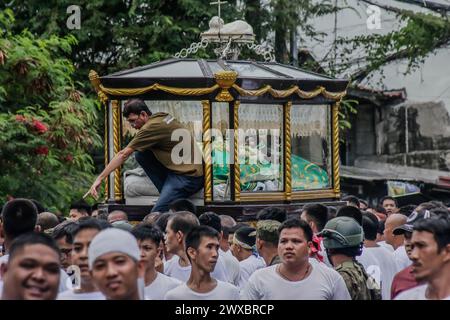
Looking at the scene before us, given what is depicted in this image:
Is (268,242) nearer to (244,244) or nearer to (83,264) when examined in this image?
(244,244)

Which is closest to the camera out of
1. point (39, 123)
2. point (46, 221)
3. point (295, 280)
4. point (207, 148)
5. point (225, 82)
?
point (295, 280)

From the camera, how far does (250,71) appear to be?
50.8ft

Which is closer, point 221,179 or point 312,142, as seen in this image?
point 221,179

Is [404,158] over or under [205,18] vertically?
under

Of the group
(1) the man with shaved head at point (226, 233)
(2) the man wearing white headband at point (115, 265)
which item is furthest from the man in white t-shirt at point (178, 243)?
(2) the man wearing white headband at point (115, 265)

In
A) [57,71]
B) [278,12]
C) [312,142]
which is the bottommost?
[312,142]

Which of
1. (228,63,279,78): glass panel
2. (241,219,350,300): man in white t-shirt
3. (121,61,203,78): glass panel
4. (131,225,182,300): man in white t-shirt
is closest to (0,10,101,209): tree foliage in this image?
(121,61,203,78): glass panel

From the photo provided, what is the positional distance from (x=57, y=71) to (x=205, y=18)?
18.2ft

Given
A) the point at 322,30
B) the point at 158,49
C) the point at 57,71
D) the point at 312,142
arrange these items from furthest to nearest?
the point at 322,30 < the point at 158,49 < the point at 57,71 < the point at 312,142

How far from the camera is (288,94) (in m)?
15.1

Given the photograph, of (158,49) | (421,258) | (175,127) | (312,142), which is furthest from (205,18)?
(421,258)

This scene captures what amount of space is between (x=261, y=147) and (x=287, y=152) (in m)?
0.34

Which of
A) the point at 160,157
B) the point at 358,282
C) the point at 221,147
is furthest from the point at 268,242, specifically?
the point at 221,147
